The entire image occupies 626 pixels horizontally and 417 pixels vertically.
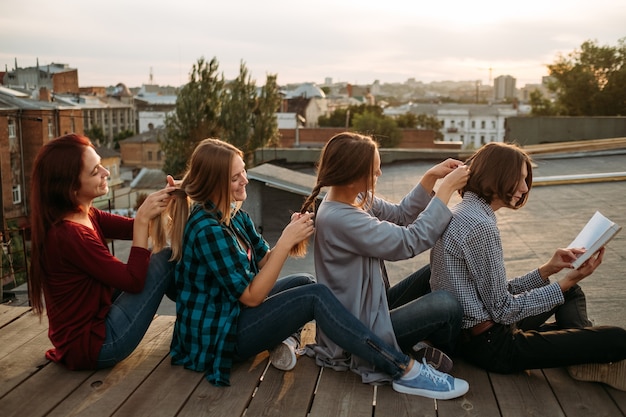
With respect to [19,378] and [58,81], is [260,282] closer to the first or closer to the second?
[19,378]

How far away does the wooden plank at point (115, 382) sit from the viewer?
244cm

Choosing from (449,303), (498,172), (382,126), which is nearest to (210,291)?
(449,303)

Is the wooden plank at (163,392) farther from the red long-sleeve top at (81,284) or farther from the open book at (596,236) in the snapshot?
the open book at (596,236)


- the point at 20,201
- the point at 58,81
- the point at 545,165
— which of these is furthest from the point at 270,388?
the point at 58,81

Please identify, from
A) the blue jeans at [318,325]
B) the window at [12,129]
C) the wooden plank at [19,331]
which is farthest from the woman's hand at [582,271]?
the window at [12,129]

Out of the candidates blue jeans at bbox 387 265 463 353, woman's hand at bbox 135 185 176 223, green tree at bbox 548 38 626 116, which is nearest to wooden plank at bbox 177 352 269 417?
blue jeans at bbox 387 265 463 353

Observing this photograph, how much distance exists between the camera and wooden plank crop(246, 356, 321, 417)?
2.42 meters

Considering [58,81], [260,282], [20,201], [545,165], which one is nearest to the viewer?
[260,282]

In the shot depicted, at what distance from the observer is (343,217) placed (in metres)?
2.61

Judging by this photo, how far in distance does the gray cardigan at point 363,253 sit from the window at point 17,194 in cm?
3674

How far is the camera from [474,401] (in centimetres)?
249

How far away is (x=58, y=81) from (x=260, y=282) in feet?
203

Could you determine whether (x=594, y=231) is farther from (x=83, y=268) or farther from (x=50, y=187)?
(x=50, y=187)

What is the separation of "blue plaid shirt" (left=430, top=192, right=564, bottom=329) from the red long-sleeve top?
1316 millimetres
